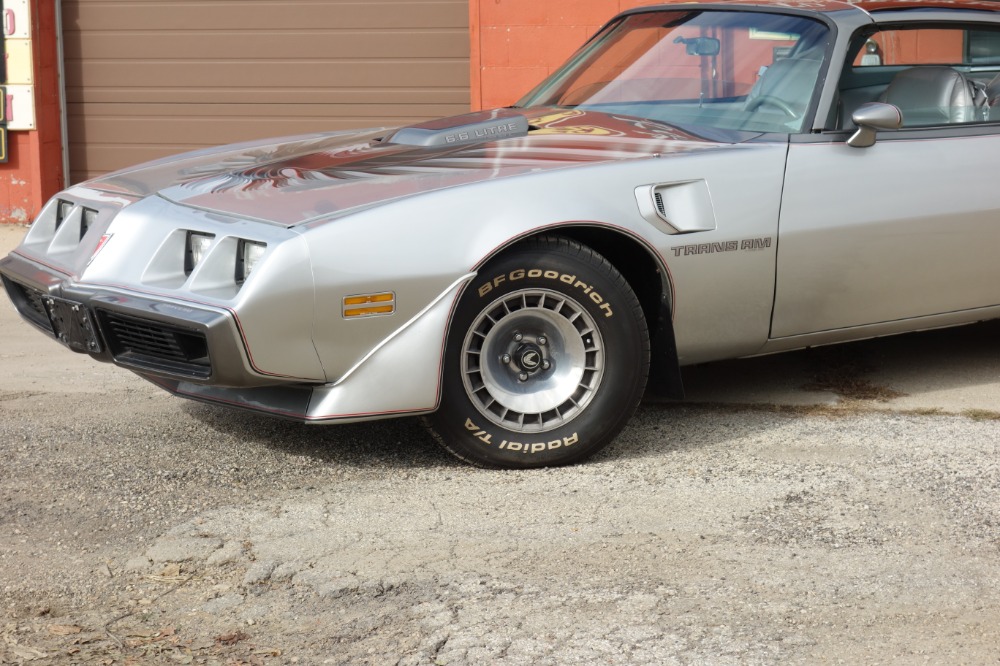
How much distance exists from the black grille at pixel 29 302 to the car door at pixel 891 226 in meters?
2.44

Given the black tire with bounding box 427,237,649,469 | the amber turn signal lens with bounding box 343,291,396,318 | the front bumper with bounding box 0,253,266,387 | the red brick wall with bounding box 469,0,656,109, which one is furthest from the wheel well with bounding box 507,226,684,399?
the red brick wall with bounding box 469,0,656,109

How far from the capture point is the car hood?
148 inches

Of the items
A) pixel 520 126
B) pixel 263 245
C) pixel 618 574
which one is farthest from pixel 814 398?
pixel 263 245

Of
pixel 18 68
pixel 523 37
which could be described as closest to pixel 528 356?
pixel 523 37

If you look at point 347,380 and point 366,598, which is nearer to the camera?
point 366,598

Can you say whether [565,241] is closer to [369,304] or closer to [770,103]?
[369,304]

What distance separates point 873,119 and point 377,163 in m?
1.69

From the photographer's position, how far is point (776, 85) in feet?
15.0

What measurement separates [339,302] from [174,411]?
4.47 ft

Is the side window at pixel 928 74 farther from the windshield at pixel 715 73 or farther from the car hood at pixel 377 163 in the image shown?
the car hood at pixel 377 163

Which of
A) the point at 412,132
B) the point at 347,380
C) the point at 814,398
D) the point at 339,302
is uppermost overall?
the point at 412,132

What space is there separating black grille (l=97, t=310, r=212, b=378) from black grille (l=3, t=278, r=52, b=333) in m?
0.41

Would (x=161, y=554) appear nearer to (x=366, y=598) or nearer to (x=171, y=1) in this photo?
(x=366, y=598)

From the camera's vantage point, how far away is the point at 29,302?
432 centimetres
